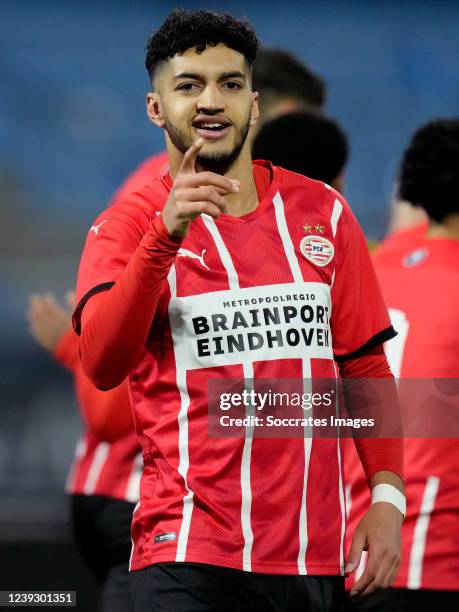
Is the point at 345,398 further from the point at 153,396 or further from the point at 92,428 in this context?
the point at 92,428

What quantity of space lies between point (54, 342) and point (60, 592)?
1.27 metres

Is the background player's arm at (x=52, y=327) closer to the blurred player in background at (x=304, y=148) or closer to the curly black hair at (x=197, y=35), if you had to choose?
the blurred player in background at (x=304, y=148)

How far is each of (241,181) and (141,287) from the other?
0.50 m

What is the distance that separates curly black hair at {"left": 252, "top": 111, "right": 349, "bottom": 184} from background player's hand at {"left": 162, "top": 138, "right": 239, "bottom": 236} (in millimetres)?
1453

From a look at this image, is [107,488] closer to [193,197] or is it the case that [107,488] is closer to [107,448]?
[107,448]

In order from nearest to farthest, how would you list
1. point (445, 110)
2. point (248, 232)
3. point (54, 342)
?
point (248, 232)
point (54, 342)
point (445, 110)

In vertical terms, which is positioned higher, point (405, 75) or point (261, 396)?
point (405, 75)

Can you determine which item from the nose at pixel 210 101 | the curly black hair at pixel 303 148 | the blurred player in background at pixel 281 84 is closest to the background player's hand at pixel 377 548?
the nose at pixel 210 101

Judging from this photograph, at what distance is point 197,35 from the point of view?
2602mm

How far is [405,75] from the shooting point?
969 centimetres

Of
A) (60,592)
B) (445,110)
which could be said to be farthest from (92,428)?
(445,110)

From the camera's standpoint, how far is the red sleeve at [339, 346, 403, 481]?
2.69 meters

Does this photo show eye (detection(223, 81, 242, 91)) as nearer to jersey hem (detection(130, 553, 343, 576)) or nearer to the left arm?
the left arm

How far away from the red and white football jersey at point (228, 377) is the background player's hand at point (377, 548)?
0.06 m
